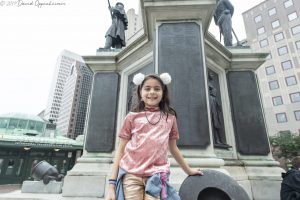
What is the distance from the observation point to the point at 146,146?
1.83m

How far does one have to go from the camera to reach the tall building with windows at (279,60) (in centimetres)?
3725

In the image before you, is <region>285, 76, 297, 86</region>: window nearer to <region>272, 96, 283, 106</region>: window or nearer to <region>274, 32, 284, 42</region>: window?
<region>272, 96, 283, 106</region>: window

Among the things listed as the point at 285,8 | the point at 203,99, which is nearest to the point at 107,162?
the point at 203,99

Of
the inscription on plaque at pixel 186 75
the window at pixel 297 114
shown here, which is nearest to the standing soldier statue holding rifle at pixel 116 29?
the inscription on plaque at pixel 186 75

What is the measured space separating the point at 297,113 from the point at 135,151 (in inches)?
1689

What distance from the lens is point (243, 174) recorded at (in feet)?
17.3

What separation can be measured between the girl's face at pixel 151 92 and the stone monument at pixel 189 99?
6.28 feet

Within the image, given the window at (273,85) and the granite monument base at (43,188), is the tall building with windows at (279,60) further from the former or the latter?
the granite monument base at (43,188)

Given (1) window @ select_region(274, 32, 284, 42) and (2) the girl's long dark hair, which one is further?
(1) window @ select_region(274, 32, 284, 42)

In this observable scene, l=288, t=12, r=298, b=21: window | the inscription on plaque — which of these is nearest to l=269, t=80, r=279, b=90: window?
l=288, t=12, r=298, b=21: window

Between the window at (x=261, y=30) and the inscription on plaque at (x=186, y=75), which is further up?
the window at (x=261, y=30)

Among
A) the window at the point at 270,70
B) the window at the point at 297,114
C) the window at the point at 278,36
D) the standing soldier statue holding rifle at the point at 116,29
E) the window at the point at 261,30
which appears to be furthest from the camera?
the window at the point at 261,30

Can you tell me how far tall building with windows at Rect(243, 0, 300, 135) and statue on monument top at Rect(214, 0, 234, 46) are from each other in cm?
3560

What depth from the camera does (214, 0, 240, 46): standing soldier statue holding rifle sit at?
7.71m
